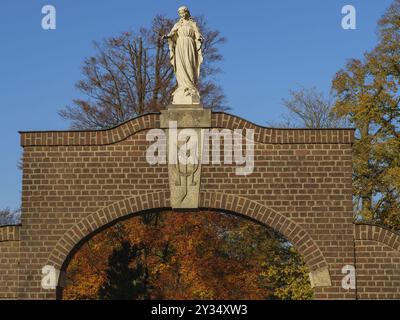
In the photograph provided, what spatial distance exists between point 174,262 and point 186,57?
574 inches

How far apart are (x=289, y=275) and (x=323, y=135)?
700 inches

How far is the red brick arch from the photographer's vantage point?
61.8ft

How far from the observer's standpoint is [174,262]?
3275 centimetres

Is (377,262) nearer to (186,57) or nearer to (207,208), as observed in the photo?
(207,208)

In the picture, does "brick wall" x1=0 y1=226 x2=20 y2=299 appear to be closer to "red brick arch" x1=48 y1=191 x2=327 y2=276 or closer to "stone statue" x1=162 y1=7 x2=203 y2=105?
"red brick arch" x1=48 y1=191 x2=327 y2=276

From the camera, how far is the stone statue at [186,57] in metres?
19.3

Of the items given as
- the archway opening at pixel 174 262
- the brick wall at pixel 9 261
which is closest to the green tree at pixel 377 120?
the archway opening at pixel 174 262

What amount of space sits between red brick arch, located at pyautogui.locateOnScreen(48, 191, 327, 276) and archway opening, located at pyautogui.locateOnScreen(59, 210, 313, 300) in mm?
10378

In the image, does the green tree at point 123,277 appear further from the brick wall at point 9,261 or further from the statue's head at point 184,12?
the statue's head at point 184,12

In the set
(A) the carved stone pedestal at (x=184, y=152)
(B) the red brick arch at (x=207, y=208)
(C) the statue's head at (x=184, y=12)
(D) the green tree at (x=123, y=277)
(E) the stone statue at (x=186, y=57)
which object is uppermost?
(C) the statue's head at (x=184, y=12)

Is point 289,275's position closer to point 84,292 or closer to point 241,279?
point 241,279

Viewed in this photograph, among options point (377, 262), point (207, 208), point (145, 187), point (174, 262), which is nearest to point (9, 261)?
point (145, 187)

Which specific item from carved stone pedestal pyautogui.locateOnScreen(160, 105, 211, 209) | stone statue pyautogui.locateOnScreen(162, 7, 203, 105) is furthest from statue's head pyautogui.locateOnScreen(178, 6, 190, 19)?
carved stone pedestal pyautogui.locateOnScreen(160, 105, 211, 209)

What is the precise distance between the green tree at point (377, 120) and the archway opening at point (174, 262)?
14.4 feet
